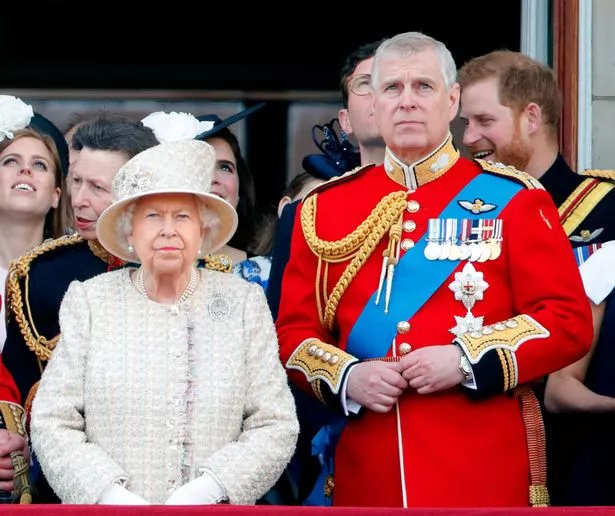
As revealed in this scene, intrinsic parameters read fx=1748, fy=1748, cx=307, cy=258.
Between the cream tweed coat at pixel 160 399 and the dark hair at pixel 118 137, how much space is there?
78 centimetres

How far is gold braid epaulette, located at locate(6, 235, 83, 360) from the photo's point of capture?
4.77m

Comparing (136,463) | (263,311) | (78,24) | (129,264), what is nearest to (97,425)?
(136,463)

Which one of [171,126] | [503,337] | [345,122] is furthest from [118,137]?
[503,337]

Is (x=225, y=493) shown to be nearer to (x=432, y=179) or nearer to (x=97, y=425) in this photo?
→ (x=97, y=425)

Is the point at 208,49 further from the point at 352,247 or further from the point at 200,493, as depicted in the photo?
the point at 200,493

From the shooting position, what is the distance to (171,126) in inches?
198

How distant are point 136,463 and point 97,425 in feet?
0.43

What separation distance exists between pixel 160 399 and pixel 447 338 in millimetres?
734

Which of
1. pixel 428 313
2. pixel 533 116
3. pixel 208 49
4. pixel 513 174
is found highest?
pixel 208 49

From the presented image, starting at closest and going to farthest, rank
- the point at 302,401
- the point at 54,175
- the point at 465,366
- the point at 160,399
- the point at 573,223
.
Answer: the point at 160,399, the point at 465,366, the point at 302,401, the point at 573,223, the point at 54,175

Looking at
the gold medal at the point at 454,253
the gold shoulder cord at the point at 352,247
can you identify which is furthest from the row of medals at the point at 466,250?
the gold shoulder cord at the point at 352,247

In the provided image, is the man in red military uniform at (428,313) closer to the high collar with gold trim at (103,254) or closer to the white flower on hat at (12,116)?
the high collar with gold trim at (103,254)

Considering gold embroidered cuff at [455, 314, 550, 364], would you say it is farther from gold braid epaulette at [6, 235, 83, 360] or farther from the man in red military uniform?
gold braid epaulette at [6, 235, 83, 360]

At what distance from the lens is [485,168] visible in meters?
4.52
